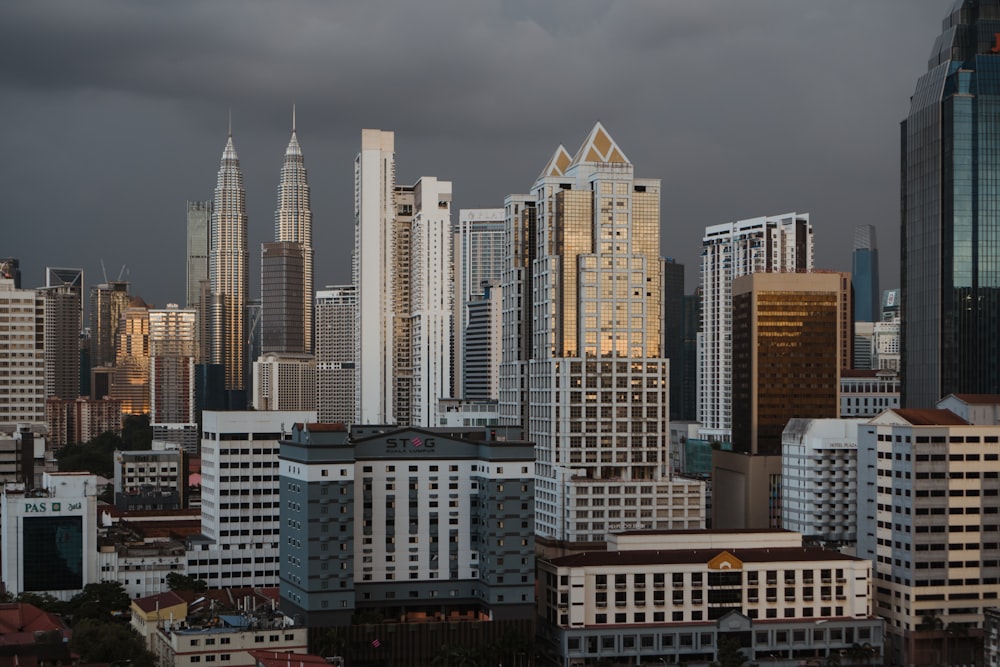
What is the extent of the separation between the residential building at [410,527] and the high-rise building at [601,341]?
39.9m

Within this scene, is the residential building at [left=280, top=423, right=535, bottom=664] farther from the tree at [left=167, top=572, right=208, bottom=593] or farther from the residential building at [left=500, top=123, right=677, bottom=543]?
the residential building at [left=500, top=123, right=677, bottom=543]

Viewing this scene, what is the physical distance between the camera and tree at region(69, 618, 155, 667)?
104m

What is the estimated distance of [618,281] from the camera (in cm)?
15875

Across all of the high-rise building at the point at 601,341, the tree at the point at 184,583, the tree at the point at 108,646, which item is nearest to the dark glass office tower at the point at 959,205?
the high-rise building at the point at 601,341

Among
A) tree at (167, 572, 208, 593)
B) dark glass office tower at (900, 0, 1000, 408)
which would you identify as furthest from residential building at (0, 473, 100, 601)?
dark glass office tower at (900, 0, 1000, 408)

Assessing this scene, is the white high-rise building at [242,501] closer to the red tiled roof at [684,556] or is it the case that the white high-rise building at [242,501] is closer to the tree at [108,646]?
the tree at [108,646]

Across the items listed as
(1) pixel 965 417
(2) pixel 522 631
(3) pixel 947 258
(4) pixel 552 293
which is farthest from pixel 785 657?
(3) pixel 947 258

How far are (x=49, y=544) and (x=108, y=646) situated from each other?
45237 millimetres

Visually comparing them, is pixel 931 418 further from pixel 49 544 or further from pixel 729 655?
pixel 49 544

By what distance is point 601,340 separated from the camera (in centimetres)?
15812

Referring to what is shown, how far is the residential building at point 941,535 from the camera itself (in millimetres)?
119500

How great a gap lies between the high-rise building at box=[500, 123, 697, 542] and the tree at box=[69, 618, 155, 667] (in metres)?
59.0

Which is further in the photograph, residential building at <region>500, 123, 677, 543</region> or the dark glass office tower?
the dark glass office tower

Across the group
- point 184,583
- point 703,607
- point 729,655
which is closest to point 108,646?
point 184,583
